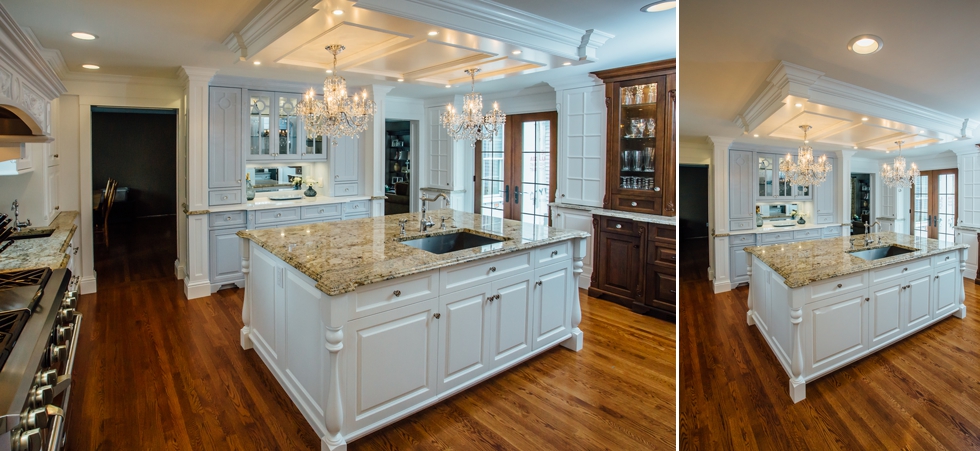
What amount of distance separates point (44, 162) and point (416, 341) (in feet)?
11.2

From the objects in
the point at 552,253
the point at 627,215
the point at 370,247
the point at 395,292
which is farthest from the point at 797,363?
the point at 627,215

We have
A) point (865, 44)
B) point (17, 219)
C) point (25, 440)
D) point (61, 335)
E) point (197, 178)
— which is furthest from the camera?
point (197, 178)

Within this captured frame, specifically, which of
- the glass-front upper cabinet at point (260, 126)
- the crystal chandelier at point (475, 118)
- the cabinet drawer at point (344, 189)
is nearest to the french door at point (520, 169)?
the crystal chandelier at point (475, 118)

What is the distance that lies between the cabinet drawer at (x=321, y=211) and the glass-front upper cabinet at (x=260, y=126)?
64 centimetres

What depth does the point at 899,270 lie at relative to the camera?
38cm

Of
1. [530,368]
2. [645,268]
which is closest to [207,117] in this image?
[530,368]

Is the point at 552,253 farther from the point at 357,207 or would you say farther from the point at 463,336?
the point at 357,207

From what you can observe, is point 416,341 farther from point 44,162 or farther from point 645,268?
point 44,162

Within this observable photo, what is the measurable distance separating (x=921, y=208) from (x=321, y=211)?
5.26 m

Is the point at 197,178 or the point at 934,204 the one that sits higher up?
the point at 197,178

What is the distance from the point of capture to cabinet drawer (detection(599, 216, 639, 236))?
161 inches

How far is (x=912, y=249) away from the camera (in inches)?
15.2

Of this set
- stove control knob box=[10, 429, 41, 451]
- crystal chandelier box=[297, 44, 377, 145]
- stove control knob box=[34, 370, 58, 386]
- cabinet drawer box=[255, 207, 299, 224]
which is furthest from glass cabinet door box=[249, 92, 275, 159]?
stove control knob box=[10, 429, 41, 451]

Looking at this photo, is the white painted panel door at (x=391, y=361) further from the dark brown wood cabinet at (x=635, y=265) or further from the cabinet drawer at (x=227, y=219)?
the cabinet drawer at (x=227, y=219)
